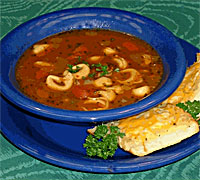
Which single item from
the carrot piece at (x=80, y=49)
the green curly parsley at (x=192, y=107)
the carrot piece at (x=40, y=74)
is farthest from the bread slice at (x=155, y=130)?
the carrot piece at (x=80, y=49)

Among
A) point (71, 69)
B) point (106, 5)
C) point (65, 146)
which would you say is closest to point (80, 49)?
point (71, 69)

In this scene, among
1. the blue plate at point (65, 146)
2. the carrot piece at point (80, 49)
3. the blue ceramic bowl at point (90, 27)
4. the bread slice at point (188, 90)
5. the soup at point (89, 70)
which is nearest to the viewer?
the blue plate at point (65, 146)

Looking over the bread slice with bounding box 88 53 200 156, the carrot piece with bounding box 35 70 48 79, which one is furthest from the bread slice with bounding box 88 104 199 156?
the carrot piece with bounding box 35 70 48 79

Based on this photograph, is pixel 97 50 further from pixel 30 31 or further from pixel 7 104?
pixel 7 104

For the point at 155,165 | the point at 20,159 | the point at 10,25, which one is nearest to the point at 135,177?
the point at 155,165

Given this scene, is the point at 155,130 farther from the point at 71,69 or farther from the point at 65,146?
the point at 71,69

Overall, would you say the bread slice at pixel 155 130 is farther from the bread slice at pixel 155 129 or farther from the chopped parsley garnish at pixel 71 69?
the chopped parsley garnish at pixel 71 69
